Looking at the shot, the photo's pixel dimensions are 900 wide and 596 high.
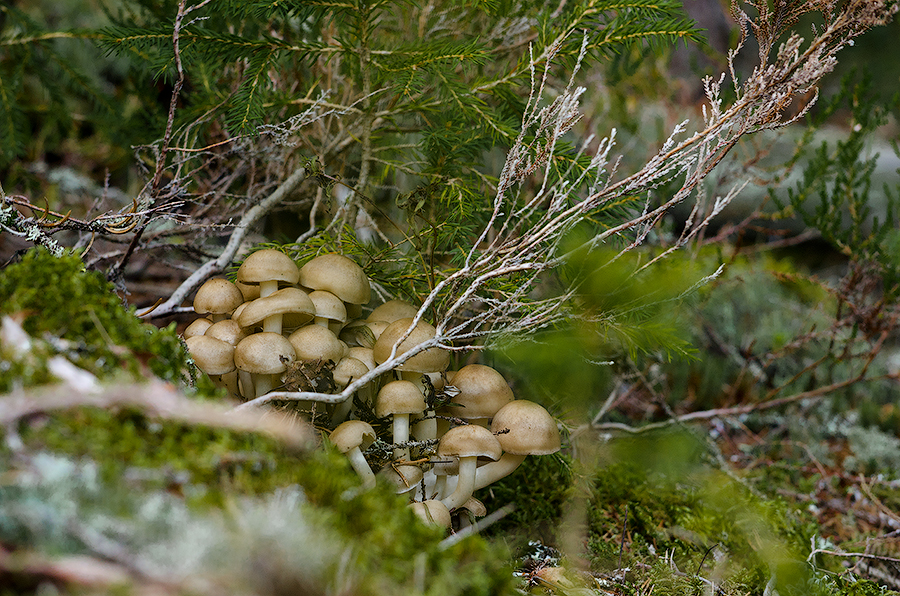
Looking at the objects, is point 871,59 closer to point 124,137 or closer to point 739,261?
point 739,261

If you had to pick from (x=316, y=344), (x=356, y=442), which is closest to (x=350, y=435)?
(x=356, y=442)

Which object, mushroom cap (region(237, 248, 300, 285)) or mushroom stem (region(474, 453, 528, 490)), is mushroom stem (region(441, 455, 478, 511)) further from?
mushroom cap (region(237, 248, 300, 285))

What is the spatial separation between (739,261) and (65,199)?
4780 mm

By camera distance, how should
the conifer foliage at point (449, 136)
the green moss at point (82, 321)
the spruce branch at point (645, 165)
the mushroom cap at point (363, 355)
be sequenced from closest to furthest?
the green moss at point (82, 321), the spruce branch at point (645, 165), the conifer foliage at point (449, 136), the mushroom cap at point (363, 355)

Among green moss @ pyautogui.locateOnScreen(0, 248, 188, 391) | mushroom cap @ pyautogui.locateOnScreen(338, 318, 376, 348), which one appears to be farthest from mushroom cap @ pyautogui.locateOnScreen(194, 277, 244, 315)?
green moss @ pyautogui.locateOnScreen(0, 248, 188, 391)

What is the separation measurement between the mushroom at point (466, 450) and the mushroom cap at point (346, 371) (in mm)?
310

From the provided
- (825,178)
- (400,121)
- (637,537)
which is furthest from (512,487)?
(825,178)

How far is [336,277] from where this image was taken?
77.0 inches

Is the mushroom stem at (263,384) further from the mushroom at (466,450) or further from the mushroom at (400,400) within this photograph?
the mushroom at (466,450)

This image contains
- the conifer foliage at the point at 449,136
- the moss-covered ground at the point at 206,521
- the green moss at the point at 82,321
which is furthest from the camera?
the conifer foliage at the point at 449,136

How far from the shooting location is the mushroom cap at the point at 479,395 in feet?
6.36

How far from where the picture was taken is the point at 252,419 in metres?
1.02

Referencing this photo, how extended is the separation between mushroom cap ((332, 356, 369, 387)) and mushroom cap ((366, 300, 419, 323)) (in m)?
0.28

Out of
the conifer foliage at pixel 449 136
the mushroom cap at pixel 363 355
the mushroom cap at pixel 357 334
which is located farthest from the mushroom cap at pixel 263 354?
the conifer foliage at pixel 449 136
